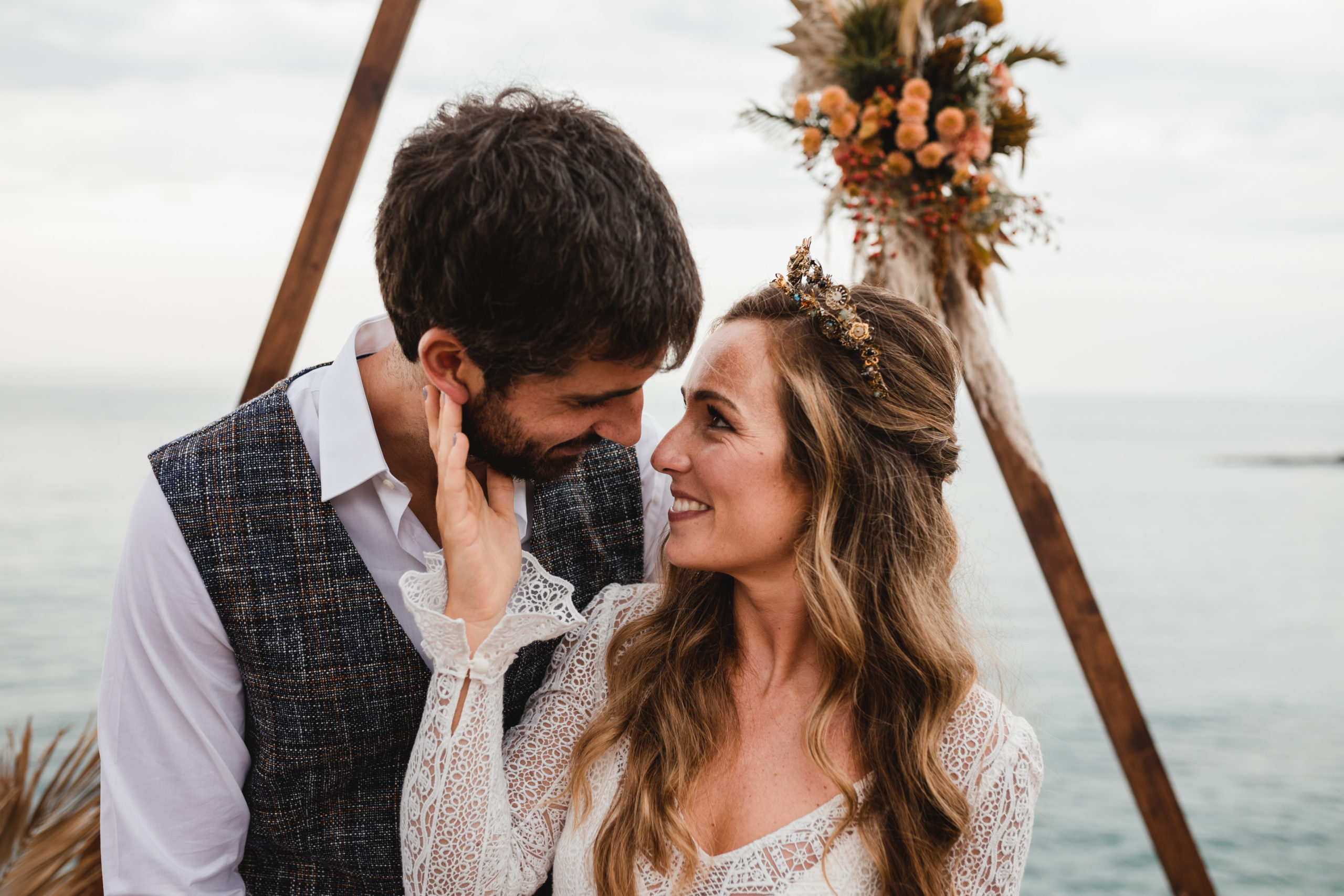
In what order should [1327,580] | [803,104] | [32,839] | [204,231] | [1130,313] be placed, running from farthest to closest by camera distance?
[1130,313] → [204,231] → [1327,580] → [803,104] → [32,839]

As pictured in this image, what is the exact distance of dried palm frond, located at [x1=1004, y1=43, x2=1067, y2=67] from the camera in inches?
81.5

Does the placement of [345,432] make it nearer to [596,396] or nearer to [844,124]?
[596,396]

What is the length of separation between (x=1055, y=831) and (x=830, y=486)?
5.68 meters

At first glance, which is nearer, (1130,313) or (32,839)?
(32,839)

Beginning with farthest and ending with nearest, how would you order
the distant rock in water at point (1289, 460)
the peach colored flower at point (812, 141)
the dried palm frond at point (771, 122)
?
1. the distant rock in water at point (1289, 460)
2. the dried palm frond at point (771, 122)
3. the peach colored flower at point (812, 141)

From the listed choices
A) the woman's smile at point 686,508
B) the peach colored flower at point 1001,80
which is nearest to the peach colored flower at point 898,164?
the peach colored flower at point 1001,80

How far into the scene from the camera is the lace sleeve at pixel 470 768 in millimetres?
1302

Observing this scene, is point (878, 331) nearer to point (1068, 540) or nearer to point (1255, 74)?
point (1068, 540)

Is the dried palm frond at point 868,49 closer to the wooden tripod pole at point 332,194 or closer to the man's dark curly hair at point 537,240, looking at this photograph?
the wooden tripod pole at point 332,194

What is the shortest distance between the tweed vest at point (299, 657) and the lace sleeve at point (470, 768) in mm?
101

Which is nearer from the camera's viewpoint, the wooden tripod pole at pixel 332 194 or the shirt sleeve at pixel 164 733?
the shirt sleeve at pixel 164 733

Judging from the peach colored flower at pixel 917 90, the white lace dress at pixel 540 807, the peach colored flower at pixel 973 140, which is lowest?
the white lace dress at pixel 540 807

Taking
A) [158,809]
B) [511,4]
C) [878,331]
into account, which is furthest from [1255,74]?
[158,809]

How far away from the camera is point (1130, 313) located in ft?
66.5
